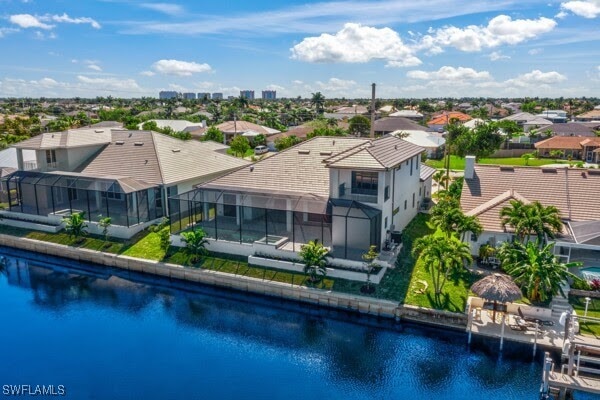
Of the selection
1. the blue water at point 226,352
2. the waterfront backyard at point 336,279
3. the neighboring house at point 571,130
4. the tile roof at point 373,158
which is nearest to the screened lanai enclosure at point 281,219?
the waterfront backyard at point 336,279

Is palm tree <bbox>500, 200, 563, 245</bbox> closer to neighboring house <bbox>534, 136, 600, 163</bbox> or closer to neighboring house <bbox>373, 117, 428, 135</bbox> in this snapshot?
neighboring house <bbox>534, 136, 600, 163</bbox>

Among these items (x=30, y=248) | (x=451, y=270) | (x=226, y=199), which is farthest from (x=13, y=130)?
(x=451, y=270)

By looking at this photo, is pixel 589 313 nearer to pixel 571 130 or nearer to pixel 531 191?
pixel 531 191

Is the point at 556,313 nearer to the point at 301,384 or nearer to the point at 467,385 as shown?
the point at 467,385

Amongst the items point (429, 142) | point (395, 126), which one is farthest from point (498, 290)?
point (395, 126)

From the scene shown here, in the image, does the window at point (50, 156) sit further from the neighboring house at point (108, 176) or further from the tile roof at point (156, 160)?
the tile roof at point (156, 160)

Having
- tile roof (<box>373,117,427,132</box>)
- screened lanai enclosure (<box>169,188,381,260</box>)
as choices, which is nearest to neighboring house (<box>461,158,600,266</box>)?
screened lanai enclosure (<box>169,188,381,260</box>)
